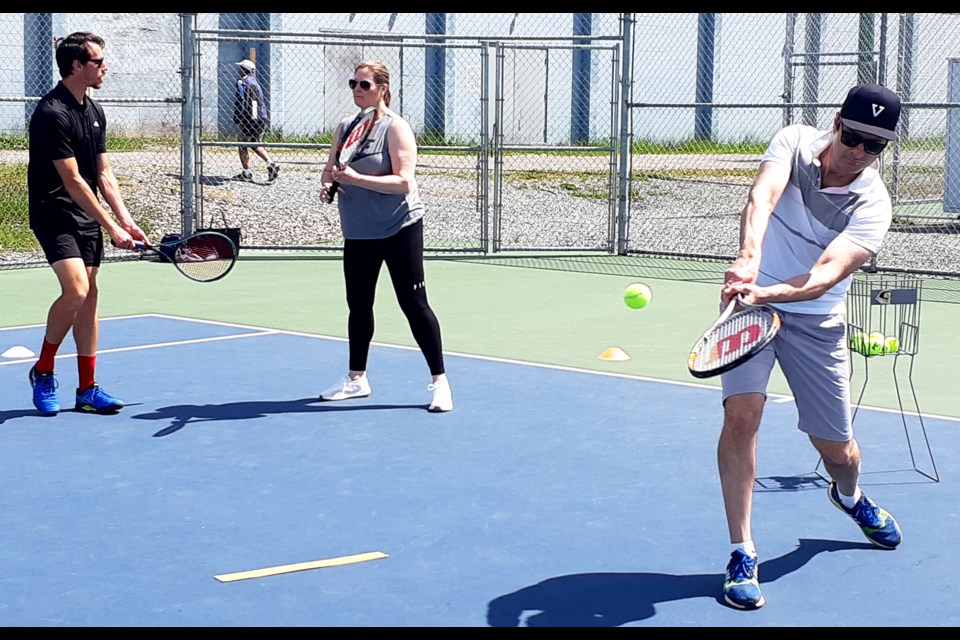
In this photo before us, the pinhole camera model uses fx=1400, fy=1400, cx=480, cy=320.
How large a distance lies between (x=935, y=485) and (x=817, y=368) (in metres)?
1.64

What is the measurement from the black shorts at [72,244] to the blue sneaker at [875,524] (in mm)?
4235

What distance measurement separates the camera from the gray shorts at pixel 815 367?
16.0 ft

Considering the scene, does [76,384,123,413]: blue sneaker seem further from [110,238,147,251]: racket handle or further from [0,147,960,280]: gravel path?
[0,147,960,280]: gravel path

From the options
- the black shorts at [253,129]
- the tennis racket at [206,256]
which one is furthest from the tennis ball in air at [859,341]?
the black shorts at [253,129]

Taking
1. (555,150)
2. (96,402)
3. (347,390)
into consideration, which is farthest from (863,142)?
(555,150)

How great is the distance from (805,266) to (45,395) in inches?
174

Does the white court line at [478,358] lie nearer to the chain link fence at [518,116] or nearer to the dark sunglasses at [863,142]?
the dark sunglasses at [863,142]

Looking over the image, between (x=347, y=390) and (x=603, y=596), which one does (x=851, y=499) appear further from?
(x=347, y=390)

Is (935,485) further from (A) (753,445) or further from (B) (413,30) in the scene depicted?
(B) (413,30)

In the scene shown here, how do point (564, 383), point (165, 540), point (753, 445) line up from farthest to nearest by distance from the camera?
point (564, 383)
point (165, 540)
point (753, 445)

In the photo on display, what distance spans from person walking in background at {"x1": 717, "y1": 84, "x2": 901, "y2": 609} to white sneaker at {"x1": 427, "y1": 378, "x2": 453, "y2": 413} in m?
2.95

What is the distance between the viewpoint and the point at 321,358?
9.38 meters

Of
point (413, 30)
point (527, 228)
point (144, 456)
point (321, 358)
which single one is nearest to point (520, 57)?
point (413, 30)

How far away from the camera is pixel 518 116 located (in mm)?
29172
